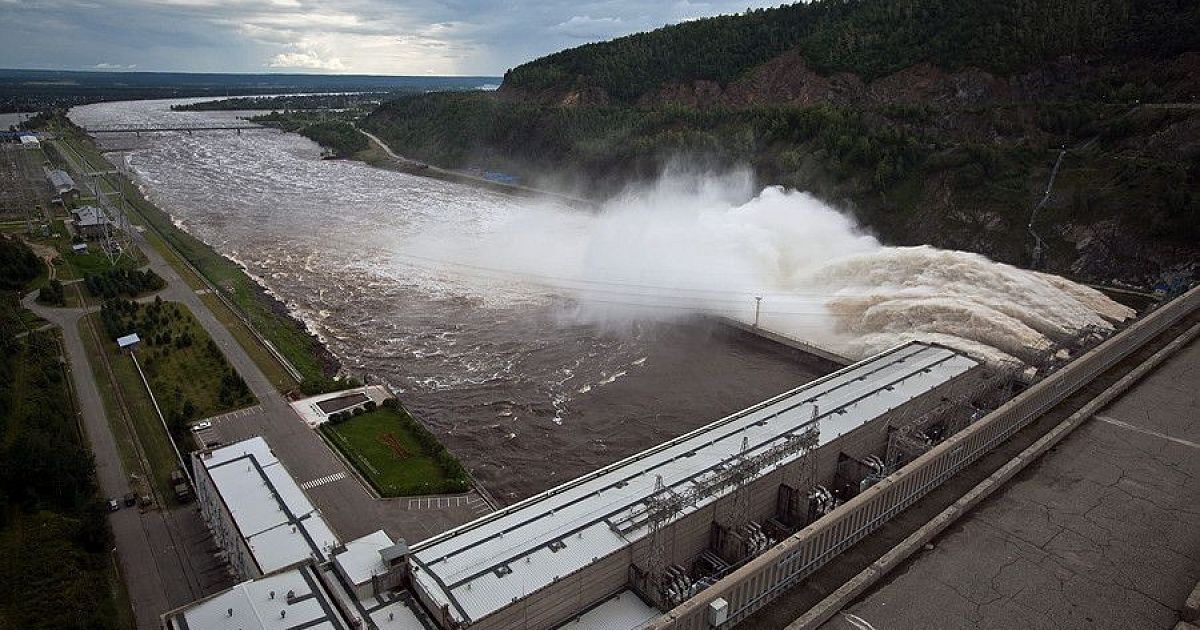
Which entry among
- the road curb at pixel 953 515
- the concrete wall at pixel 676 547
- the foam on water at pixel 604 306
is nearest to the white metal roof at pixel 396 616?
the concrete wall at pixel 676 547

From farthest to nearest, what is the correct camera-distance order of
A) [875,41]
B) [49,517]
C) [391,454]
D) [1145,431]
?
[875,41] → [391,454] → [49,517] → [1145,431]

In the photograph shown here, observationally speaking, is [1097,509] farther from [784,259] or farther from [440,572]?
[784,259]

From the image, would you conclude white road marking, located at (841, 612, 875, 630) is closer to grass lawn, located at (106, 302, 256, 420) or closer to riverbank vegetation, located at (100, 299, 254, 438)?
riverbank vegetation, located at (100, 299, 254, 438)

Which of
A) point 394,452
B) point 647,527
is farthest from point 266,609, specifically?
point 394,452

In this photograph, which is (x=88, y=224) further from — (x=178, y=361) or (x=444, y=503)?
(x=444, y=503)

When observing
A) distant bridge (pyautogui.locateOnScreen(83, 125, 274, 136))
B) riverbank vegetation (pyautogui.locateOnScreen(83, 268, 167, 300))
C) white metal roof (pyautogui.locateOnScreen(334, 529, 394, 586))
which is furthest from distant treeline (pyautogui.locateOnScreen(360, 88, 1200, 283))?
distant bridge (pyautogui.locateOnScreen(83, 125, 274, 136))

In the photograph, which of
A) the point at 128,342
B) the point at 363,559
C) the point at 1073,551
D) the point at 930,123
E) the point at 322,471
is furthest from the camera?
the point at 930,123

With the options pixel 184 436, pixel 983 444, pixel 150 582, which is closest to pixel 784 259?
pixel 983 444
